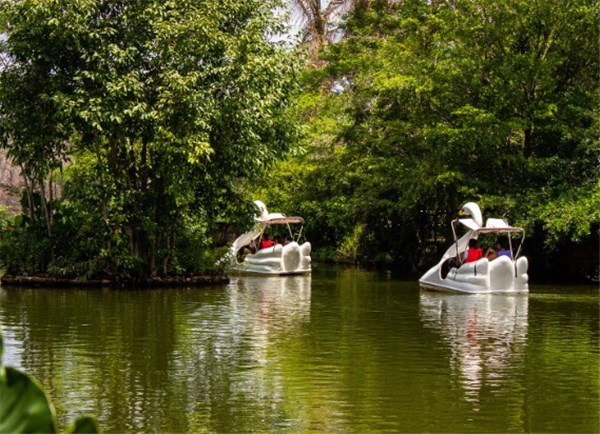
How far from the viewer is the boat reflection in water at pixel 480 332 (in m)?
10.5

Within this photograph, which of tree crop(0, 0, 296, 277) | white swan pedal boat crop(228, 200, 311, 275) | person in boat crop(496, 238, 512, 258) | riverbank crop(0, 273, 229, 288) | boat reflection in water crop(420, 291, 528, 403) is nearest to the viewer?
boat reflection in water crop(420, 291, 528, 403)

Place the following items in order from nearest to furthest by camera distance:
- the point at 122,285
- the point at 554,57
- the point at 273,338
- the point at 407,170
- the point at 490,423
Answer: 1. the point at 490,423
2. the point at 273,338
3. the point at 122,285
4. the point at 554,57
5. the point at 407,170

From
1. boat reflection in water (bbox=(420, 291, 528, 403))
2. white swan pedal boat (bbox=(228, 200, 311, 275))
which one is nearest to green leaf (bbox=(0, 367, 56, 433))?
boat reflection in water (bbox=(420, 291, 528, 403))

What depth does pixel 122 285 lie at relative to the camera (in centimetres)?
2255

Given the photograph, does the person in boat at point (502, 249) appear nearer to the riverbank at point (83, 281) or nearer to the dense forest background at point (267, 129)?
the dense forest background at point (267, 129)

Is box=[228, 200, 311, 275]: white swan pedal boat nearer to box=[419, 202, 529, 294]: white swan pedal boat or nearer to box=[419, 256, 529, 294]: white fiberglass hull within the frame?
box=[419, 202, 529, 294]: white swan pedal boat

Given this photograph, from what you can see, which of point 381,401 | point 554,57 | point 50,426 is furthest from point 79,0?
point 50,426

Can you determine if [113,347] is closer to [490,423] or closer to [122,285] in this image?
[490,423]

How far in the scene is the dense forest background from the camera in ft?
70.3

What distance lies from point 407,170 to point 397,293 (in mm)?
8069

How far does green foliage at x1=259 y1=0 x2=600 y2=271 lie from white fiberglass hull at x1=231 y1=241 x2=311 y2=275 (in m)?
2.71

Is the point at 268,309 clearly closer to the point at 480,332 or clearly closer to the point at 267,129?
the point at 480,332

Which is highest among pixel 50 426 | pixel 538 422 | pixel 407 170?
pixel 407 170

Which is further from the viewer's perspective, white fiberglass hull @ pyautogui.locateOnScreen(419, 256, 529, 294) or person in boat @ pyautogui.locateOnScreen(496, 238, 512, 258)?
person in boat @ pyautogui.locateOnScreen(496, 238, 512, 258)
